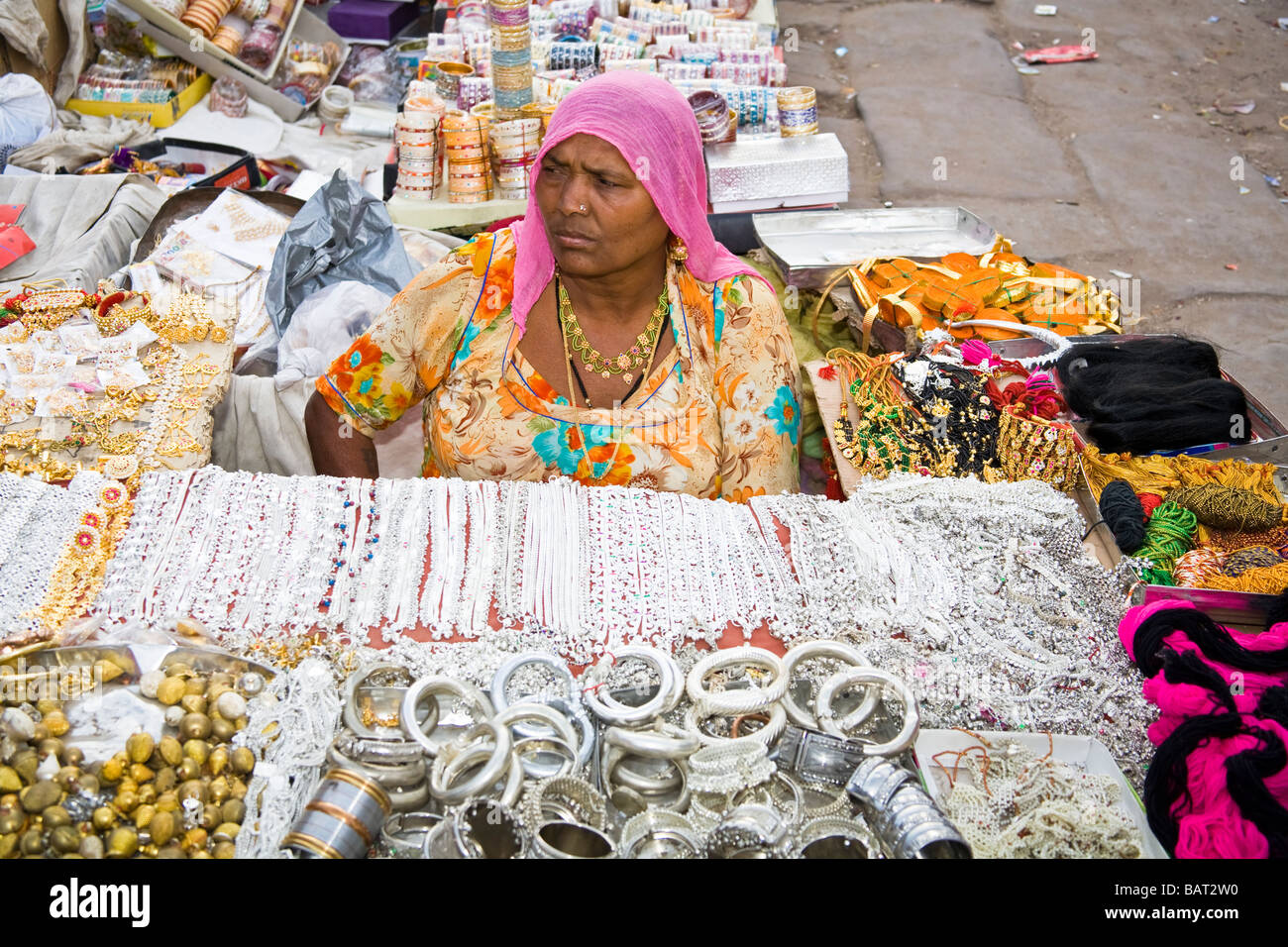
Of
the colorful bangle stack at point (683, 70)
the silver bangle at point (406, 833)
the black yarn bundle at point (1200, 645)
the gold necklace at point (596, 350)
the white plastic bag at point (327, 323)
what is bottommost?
the white plastic bag at point (327, 323)

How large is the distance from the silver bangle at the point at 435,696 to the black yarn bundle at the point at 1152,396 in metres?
1.89

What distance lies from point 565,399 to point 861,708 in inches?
42.0

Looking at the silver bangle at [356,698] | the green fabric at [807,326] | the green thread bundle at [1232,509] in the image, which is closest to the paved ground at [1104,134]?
the green fabric at [807,326]

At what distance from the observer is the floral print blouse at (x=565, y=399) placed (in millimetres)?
2254

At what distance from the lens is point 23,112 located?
175 inches

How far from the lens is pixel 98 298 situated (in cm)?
252

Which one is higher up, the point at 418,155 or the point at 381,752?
the point at 418,155

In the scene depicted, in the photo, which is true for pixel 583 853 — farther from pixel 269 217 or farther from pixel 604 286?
pixel 269 217

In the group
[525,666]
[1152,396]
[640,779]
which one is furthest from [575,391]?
[1152,396]

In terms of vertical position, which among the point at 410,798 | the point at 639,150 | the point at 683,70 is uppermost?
the point at 639,150

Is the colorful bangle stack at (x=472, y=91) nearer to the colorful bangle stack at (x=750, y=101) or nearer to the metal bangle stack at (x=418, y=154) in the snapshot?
the metal bangle stack at (x=418, y=154)

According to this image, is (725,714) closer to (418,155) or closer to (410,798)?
(410,798)

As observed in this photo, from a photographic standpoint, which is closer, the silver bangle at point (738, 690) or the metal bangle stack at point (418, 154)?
the silver bangle at point (738, 690)
